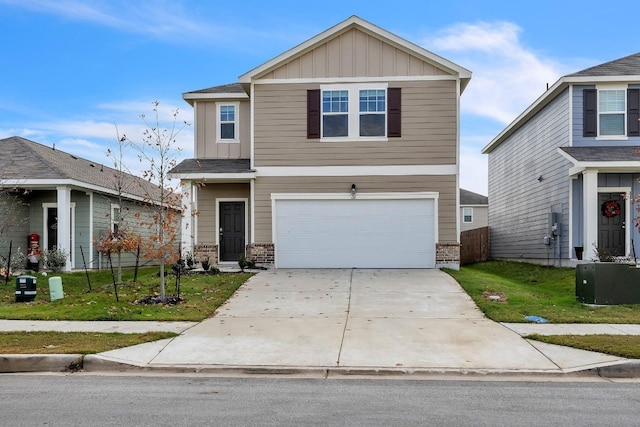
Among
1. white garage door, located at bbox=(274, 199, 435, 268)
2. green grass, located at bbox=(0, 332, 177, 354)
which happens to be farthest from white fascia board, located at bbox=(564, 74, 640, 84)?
green grass, located at bbox=(0, 332, 177, 354)

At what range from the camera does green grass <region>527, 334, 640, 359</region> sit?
308 inches

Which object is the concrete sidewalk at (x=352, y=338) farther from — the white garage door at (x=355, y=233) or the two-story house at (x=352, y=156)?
the two-story house at (x=352, y=156)

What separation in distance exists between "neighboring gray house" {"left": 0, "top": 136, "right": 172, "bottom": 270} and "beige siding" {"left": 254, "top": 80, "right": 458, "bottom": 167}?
5.41 metres

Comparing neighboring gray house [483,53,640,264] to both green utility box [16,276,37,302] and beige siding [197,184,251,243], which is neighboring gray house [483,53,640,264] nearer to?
beige siding [197,184,251,243]

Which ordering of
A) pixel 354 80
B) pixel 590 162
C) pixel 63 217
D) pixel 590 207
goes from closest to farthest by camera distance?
pixel 590 162
pixel 590 207
pixel 354 80
pixel 63 217

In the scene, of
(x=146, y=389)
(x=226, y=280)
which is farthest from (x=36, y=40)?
(x=146, y=389)

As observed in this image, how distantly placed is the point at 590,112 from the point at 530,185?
482 centimetres

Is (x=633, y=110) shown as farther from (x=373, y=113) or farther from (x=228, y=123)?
(x=228, y=123)

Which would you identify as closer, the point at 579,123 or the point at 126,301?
the point at 126,301

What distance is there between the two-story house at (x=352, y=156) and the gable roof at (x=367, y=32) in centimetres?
3

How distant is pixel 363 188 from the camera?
56.4ft

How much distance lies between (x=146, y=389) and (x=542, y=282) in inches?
518

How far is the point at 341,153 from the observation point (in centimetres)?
1734

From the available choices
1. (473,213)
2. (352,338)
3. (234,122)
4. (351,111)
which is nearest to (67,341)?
(352,338)
